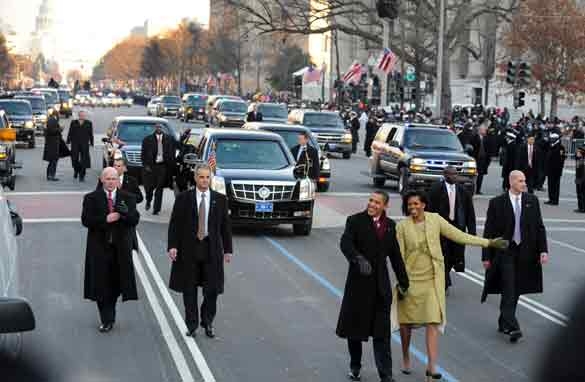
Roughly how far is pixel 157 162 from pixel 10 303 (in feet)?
59.7

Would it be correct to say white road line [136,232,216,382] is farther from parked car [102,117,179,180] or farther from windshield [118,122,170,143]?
windshield [118,122,170,143]

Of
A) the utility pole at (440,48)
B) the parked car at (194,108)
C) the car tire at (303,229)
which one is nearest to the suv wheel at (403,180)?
the car tire at (303,229)

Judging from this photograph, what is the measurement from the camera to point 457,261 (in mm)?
13375

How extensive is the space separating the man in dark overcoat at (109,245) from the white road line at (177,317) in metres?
0.75

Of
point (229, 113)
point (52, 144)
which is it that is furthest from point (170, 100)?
point (52, 144)

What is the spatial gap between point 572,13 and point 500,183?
76.2ft

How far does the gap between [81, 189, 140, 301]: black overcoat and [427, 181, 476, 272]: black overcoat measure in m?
3.88

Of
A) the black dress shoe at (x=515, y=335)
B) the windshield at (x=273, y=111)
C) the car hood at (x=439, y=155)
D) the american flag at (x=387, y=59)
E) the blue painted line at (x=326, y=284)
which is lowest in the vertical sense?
the blue painted line at (x=326, y=284)

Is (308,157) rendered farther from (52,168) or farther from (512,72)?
(512,72)

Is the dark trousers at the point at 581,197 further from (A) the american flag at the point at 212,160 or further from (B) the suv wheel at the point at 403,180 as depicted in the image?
(A) the american flag at the point at 212,160

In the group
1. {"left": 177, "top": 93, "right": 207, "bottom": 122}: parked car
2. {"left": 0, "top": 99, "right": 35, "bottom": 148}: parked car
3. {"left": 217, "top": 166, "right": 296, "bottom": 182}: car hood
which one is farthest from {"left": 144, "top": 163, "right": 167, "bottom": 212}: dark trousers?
{"left": 177, "top": 93, "right": 207, "bottom": 122}: parked car

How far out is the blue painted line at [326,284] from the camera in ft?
33.2

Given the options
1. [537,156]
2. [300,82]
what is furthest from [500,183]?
[300,82]

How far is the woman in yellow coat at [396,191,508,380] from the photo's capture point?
951 cm
